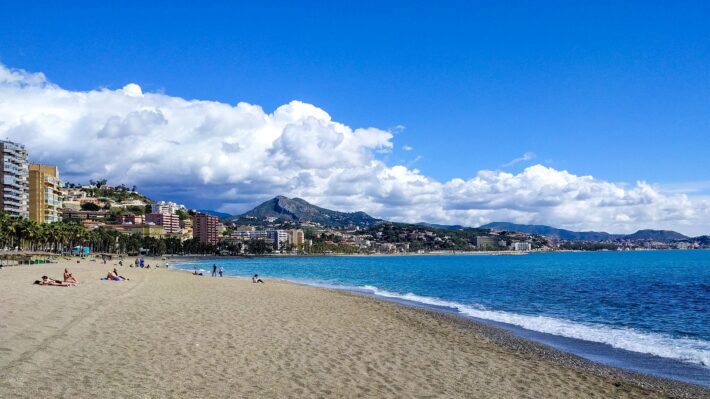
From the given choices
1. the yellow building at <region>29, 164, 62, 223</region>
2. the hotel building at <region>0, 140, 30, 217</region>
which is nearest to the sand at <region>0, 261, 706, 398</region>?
the hotel building at <region>0, 140, 30, 217</region>

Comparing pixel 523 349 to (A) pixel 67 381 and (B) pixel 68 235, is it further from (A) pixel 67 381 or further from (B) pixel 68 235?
(B) pixel 68 235

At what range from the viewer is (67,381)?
364 inches

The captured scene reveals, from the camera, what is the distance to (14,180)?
4894 inches

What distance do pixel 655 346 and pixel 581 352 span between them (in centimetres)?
342

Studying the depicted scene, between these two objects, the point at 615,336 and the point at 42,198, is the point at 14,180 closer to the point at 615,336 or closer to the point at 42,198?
the point at 42,198

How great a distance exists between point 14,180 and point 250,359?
5313 inches

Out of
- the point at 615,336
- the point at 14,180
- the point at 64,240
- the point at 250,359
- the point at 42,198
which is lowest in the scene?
the point at 615,336

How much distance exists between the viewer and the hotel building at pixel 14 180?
120562 millimetres

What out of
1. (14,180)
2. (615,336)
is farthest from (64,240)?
(615,336)

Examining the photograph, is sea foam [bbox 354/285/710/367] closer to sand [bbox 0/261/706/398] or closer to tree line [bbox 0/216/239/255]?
sand [bbox 0/261/706/398]

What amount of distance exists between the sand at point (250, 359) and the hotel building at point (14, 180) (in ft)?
391

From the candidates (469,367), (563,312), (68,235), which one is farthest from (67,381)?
(68,235)

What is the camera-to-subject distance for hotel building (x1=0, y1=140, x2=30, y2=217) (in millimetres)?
120562

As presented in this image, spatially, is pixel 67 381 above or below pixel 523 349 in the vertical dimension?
above
